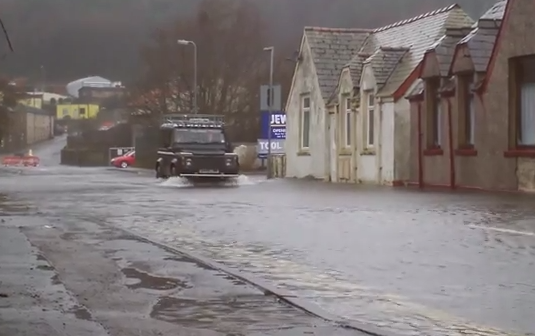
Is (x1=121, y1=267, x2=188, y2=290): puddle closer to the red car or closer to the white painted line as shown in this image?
the white painted line

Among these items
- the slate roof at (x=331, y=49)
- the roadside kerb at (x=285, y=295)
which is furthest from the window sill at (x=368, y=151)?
the roadside kerb at (x=285, y=295)

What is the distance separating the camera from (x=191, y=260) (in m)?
12.9

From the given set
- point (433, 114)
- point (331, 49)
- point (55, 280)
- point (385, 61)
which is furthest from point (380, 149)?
point (55, 280)

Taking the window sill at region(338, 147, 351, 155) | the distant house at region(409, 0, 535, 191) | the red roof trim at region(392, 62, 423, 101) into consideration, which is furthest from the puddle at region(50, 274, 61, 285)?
the window sill at region(338, 147, 351, 155)

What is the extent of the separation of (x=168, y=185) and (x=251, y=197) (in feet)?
32.2

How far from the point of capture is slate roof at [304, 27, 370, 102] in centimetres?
4634

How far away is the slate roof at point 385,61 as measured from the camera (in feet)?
128

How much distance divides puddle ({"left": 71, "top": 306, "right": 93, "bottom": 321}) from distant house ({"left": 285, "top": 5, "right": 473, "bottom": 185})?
92.5ft

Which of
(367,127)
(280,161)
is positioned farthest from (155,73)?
(367,127)

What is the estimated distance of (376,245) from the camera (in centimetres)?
1458

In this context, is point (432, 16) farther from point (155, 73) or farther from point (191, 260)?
point (155, 73)

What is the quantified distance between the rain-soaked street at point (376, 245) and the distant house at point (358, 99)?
1003 centimetres

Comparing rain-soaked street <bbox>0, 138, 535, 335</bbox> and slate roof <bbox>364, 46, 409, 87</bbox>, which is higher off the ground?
slate roof <bbox>364, 46, 409, 87</bbox>

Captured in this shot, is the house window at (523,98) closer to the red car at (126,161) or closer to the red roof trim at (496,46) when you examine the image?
the red roof trim at (496,46)
